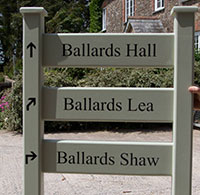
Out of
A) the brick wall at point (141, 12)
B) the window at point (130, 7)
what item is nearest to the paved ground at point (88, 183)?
the brick wall at point (141, 12)

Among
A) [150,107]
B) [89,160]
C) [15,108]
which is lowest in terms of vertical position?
[15,108]

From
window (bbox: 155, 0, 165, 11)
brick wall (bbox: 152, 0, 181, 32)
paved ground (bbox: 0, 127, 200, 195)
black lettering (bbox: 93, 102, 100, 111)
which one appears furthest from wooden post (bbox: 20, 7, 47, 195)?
window (bbox: 155, 0, 165, 11)

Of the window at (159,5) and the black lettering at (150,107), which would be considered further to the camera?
the window at (159,5)

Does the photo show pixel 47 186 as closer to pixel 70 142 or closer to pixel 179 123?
pixel 70 142

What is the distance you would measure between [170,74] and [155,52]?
6816mm

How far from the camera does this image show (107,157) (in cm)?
234

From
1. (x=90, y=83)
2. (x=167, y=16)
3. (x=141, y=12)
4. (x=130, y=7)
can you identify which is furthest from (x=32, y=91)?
(x=130, y=7)

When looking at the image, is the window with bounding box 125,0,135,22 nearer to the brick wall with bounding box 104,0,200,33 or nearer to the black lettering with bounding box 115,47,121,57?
the brick wall with bounding box 104,0,200,33

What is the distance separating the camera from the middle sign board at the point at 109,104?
230 cm

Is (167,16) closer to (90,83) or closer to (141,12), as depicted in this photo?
(141,12)

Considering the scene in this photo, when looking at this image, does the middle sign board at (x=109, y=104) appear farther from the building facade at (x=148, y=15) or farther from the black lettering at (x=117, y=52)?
the building facade at (x=148, y=15)

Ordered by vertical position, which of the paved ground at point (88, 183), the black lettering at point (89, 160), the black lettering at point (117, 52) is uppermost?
the black lettering at point (117, 52)

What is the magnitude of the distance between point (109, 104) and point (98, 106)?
81 millimetres

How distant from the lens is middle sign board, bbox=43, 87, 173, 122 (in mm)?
2299
